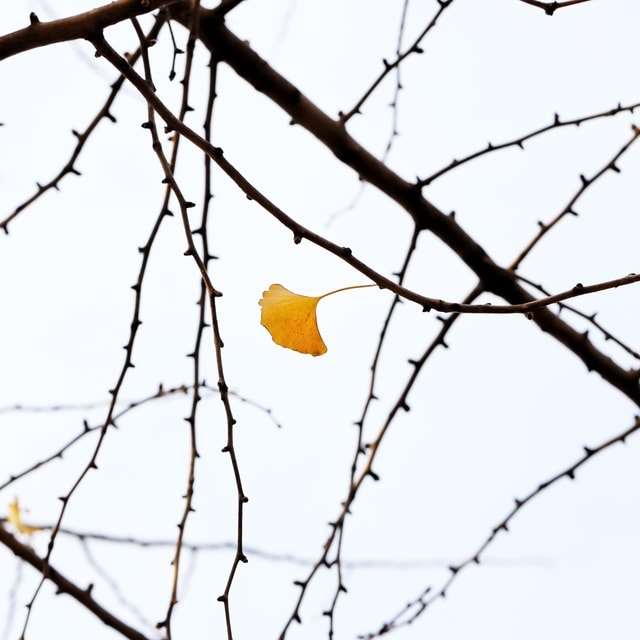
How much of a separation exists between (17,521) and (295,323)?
60 centimetres

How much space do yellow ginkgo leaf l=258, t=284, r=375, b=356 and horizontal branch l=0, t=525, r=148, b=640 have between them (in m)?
0.31

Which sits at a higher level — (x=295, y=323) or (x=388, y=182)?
(x=388, y=182)

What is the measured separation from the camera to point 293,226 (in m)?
0.42

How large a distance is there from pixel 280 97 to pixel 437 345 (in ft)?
0.92

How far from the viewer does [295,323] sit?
517mm

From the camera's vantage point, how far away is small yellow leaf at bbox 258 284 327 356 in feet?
1.69

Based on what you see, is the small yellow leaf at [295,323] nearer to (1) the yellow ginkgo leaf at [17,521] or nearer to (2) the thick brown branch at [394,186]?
(2) the thick brown branch at [394,186]

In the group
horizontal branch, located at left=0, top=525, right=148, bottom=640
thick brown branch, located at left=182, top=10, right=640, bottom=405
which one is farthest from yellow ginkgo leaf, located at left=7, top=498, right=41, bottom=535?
thick brown branch, located at left=182, top=10, right=640, bottom=405

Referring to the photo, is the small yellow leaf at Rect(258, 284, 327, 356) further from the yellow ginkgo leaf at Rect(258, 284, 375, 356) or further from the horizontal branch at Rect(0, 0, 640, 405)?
the horizontal branch at Rect(0, 0, 640, 405)

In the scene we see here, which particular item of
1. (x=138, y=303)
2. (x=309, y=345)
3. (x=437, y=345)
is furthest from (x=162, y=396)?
(x=309, y=345)

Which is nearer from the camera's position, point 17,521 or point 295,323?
point 295,323

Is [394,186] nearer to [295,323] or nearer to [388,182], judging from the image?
[388,182]

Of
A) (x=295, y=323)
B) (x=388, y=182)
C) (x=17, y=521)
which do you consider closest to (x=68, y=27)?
(x=295, y=323)

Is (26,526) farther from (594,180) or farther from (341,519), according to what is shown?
(594,180)
